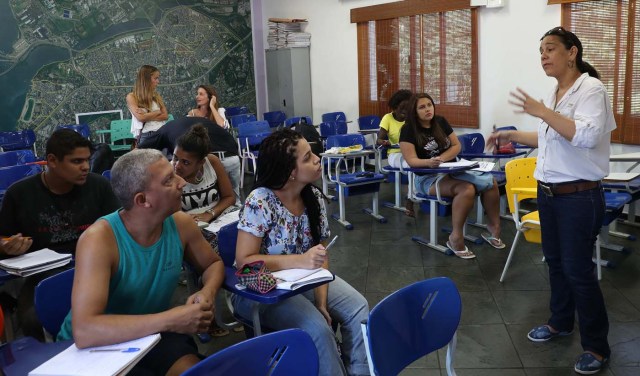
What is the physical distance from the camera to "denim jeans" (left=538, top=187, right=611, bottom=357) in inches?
101

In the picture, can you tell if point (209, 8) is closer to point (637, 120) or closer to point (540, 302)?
point (637, 120)

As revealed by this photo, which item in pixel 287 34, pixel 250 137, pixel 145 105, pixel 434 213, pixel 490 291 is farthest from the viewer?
pixel 287 34

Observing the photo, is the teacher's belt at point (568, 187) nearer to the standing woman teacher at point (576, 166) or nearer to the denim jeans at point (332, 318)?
the standing woman teacher at point (576, 166)

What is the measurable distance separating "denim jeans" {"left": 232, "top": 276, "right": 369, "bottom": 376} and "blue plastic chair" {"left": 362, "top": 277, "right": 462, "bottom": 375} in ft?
1.03

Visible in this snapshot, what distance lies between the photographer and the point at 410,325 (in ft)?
5.57

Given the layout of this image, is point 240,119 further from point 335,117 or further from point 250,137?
point 335,117

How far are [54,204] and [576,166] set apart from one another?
2457mm

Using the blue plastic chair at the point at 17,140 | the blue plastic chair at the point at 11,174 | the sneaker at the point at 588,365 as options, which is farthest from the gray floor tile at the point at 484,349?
the blue plastic chair at the point at 17,140

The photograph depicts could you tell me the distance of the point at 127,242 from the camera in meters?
1.84

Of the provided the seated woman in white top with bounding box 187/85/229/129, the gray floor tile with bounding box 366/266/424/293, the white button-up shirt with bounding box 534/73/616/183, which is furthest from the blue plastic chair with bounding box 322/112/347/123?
the white button-up shirt with bounding box 534/73/616/183

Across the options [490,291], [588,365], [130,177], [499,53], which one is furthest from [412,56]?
[130,177]

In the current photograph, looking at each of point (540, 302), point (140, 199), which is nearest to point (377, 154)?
point (540, 302)

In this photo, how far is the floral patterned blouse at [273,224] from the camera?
231cm

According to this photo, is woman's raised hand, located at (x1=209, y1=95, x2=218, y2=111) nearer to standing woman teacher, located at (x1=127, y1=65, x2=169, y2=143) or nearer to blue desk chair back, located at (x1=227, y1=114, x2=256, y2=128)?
standing woman teacher, located at (x1=127, y1=65, x2=169, y2=143)
